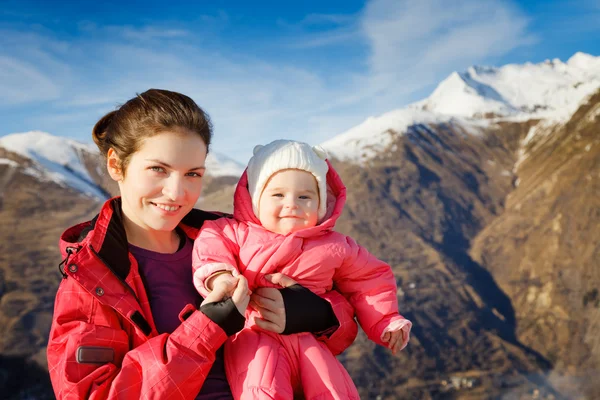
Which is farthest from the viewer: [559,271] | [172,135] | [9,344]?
[559,271]

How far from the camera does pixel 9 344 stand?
1738cm

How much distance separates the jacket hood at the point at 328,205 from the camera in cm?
187

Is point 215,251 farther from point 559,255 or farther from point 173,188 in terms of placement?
point 559,255

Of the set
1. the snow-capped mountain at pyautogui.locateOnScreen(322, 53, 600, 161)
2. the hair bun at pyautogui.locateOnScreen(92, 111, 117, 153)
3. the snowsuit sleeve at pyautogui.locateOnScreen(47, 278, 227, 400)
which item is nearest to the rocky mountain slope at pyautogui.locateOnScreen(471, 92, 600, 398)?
the snow-capped mountain at pyautogui.locateOnScreen(322, 53, 600, 161)

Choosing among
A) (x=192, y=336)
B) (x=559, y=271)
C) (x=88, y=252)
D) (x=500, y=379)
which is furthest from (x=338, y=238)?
(x=559, y=271)

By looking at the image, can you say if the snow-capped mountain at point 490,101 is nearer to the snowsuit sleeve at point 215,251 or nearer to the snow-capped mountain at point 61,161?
the snow-capped mountain at point 61,161

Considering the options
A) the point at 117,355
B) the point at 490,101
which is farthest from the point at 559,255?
the point at 117,355

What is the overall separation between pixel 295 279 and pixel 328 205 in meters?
0.38

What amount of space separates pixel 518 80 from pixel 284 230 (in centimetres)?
6340

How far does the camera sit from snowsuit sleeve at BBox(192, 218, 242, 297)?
1.66m

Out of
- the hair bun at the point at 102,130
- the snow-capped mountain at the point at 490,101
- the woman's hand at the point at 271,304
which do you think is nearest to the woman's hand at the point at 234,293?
the woman's hand at the point at 271,304

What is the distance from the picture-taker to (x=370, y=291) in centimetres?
194

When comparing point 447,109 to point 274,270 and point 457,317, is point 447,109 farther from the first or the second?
point 274,270

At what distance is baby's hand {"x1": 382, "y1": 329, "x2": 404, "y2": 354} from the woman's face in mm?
907
